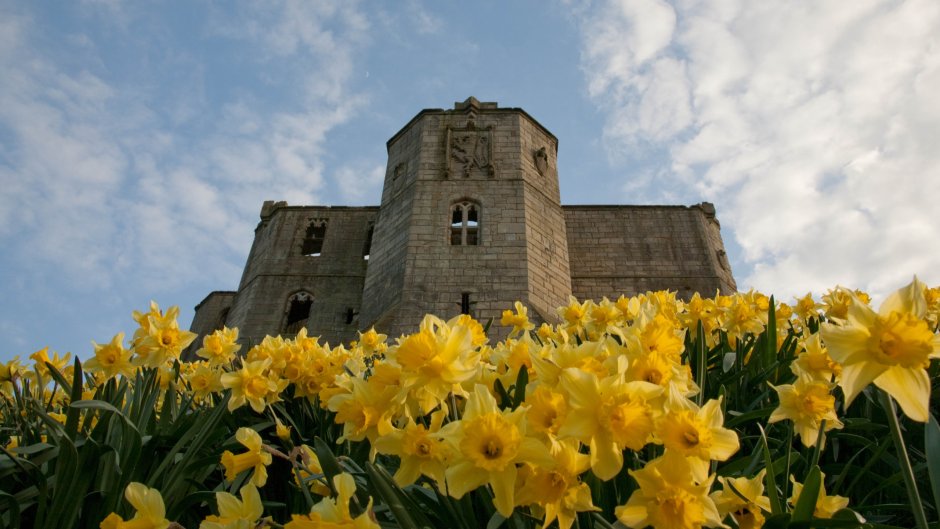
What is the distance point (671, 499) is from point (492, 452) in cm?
31

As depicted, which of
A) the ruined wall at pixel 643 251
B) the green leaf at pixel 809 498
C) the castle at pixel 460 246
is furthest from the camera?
the ruined wall at pixel 643 251

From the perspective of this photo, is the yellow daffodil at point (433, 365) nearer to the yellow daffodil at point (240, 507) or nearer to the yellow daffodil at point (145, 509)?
the yellow daffodil at point (240, 507)

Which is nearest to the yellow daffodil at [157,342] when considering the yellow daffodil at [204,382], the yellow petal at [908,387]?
the yellow daffodil at [204,382]

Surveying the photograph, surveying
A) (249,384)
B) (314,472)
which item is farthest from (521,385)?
(249,384)

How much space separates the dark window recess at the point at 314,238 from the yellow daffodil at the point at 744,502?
16.1 metres

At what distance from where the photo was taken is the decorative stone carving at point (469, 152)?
499 inches

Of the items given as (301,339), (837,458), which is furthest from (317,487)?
(837,458)

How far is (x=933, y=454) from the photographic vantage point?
1.06m

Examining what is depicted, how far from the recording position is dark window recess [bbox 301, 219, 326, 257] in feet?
54.0

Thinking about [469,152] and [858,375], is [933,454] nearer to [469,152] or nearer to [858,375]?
[858,375]

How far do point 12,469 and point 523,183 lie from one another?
11.2 meters

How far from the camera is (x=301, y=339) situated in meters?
2.37

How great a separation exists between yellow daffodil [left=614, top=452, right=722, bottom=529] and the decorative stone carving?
11866 millimetres

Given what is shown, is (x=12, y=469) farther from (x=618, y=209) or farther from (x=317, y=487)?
(x=618, y=209)
